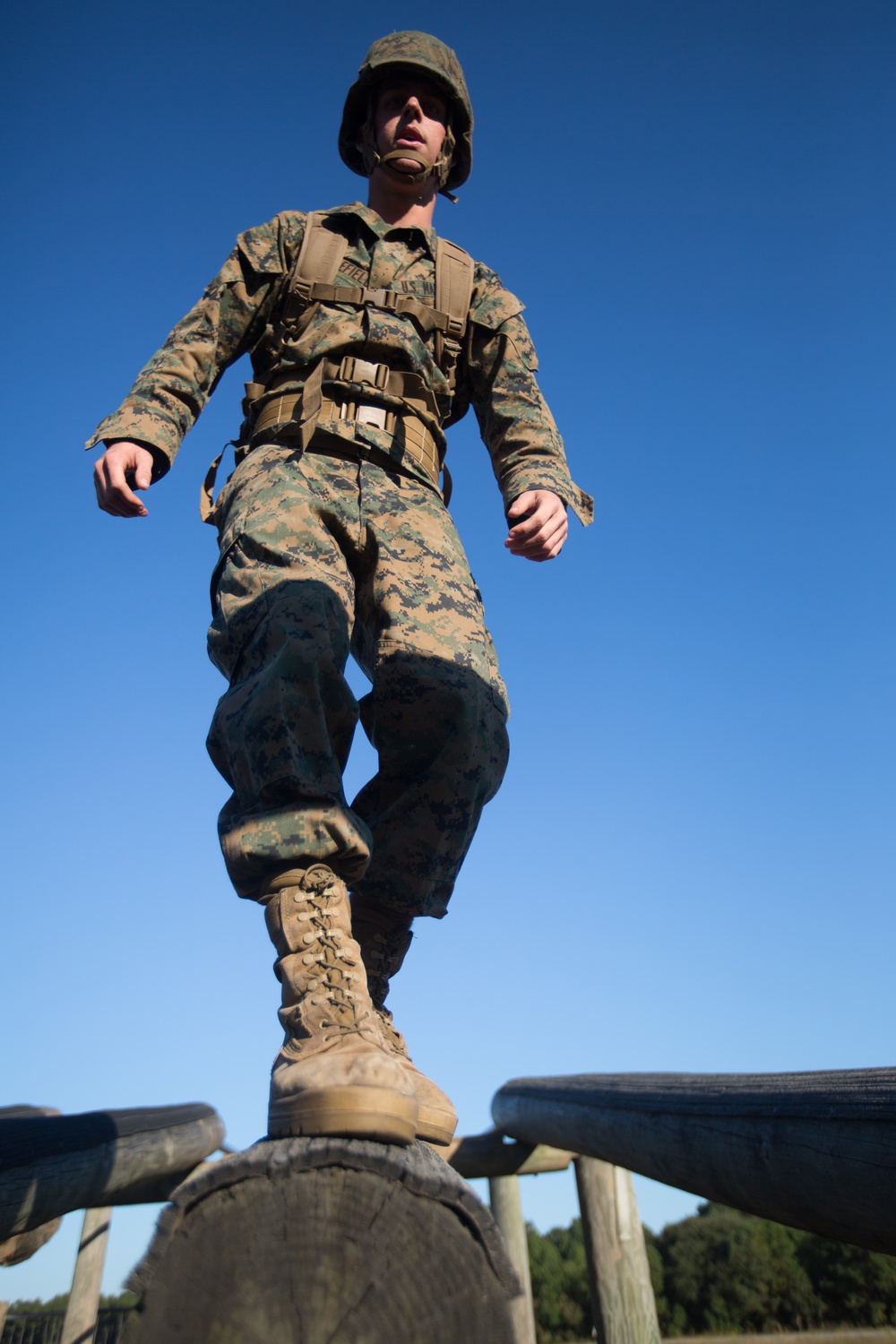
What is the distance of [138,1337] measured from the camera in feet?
2.63

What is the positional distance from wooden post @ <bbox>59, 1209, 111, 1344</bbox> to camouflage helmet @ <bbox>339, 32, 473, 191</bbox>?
626 centimetres

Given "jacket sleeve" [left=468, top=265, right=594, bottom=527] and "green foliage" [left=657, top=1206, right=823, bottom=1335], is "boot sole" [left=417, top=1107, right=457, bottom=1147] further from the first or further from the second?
"green foliage" [left=657, top=1206, right=823, bottom=1335]

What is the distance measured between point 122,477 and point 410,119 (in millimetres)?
1731

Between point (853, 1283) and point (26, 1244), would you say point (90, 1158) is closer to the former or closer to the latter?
point (26, 1244)

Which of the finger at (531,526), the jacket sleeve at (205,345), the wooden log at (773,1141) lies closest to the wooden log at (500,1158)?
the wooden log at (773,1141)

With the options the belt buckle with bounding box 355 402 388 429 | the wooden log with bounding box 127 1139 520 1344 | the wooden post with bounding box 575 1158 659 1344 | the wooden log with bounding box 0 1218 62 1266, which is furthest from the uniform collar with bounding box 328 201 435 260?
the wooden post with bounding box 575 1158 659 1344

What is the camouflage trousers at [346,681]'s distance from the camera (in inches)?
68.6

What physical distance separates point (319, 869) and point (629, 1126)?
172cm

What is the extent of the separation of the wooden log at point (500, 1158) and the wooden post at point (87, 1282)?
263cm

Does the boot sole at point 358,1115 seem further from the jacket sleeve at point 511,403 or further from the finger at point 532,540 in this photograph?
the jacket sleeve at point 511,403

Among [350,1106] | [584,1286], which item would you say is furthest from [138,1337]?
[584,1286]

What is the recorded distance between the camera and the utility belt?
238 cm

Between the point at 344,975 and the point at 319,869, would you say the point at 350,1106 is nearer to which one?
the point at 344,975

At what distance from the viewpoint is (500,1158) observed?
182 inches
